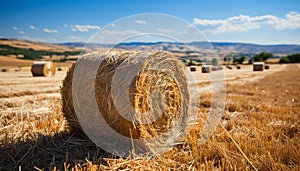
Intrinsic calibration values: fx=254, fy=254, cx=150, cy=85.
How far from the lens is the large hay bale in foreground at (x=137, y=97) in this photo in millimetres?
3477

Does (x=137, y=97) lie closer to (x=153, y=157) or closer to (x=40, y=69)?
(x=153, y=157)

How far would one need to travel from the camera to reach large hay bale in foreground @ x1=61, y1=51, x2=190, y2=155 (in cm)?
348

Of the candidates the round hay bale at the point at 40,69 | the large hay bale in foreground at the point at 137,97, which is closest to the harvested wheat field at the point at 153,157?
the large hay bale in foreground at the point at 137,97

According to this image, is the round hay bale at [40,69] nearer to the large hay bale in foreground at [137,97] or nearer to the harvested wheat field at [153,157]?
the harvested wheat field at [153,157]

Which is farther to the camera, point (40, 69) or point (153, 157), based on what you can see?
point (40, 69)

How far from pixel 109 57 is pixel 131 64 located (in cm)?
43

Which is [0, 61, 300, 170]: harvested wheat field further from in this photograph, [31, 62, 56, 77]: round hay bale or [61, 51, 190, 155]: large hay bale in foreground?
[31, 62, 56, 77]: round hay bale

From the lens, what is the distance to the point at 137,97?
3.45 m

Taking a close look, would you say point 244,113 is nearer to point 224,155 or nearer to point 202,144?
point 202,144

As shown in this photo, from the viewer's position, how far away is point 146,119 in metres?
3.67

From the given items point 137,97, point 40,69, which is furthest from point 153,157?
point 40,69

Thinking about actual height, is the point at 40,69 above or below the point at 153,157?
above

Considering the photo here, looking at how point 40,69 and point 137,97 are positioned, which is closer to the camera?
A: point 137,97

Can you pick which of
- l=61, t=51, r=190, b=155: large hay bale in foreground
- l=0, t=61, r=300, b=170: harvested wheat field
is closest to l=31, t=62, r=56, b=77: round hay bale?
l=0, t=61, r=300, b=170: harvested wheat field
